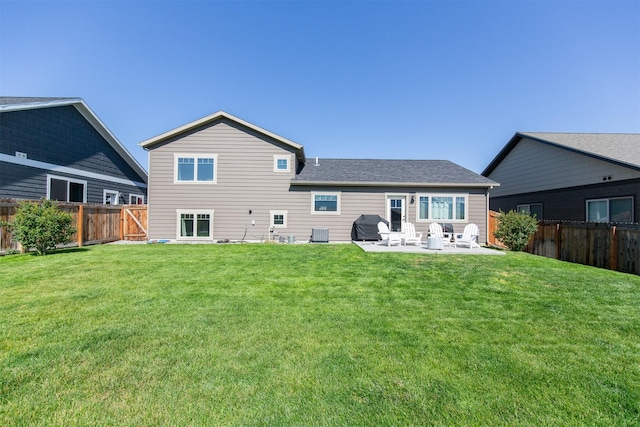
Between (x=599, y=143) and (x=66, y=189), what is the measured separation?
24395mm

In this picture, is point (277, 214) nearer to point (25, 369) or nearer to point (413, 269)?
point (413, 269)

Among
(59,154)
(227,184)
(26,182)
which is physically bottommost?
(26,182)

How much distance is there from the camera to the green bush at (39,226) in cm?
840

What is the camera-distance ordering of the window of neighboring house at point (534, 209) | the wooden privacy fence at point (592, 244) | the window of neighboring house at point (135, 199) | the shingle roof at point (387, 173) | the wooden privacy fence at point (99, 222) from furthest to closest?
the window of neighboring house at point (135, 199)
the window of neighboring house at point (534, 209)
the shingle roof at point (387, 173)
the wooden privacy fence at point (99, 222)
the wooden privacy fence at point (592, 244)

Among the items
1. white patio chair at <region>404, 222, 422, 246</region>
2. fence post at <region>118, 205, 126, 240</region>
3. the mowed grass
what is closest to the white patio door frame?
white patio chair at <region>404, 222, 422, 246</region>

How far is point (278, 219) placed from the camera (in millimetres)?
14070

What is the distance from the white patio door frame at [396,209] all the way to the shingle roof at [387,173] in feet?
2.48

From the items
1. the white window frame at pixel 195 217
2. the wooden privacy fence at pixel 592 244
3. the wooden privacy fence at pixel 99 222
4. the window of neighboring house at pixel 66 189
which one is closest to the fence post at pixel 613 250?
the wooden privacy fence at pixel 592 244

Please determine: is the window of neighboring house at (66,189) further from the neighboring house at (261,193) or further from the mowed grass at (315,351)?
the mowed grass at (315,351)

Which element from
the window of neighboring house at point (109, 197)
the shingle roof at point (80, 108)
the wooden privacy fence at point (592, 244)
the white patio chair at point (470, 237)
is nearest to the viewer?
the wooden privacy fence at point (592, 244)

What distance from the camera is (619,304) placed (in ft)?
15.6

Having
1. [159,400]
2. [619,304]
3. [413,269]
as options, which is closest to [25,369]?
[159,400]

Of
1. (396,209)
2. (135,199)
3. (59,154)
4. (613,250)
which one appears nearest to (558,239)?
(613,250)

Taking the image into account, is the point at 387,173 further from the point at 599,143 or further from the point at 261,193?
the point at 599,143
